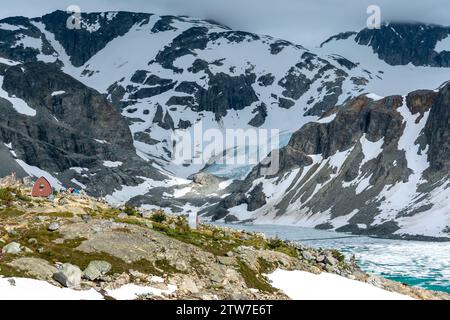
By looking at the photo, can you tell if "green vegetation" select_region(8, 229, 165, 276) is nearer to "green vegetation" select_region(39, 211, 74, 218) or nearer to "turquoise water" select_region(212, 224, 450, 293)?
"green vegetation" select_region(39, 211, 74, 218)

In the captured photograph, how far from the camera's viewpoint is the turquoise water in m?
79.4

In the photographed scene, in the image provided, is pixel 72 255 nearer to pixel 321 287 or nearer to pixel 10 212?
pixel 10 212

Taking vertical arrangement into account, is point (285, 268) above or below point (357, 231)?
above

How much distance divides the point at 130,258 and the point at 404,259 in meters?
84.8

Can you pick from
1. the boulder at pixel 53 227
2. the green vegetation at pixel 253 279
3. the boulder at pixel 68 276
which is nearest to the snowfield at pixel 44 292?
the boulder at pixel 68 276

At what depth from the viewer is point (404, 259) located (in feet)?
356

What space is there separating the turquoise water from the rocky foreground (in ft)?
97.9

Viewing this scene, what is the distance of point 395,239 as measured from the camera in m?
166

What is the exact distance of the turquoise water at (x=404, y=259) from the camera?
7938 cm

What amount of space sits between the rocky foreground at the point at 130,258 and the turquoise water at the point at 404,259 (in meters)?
29.8

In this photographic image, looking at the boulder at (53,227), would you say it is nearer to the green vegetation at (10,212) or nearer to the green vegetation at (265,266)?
the green vegetation at (10,212)
